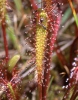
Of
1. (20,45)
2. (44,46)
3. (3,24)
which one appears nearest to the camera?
(44,46)

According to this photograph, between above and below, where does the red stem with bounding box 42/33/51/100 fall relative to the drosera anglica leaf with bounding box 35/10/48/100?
below

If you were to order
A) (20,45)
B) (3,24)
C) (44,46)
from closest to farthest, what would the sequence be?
(44,46) < (3,24) < (20,45)

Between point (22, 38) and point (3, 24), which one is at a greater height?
point (3, 24)

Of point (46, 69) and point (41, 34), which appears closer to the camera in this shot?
point (41, 34)

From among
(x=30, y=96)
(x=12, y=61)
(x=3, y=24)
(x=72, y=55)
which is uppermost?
(x=3, y=24)

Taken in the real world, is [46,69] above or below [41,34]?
below

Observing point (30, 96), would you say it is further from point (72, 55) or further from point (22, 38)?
point (22, 38)

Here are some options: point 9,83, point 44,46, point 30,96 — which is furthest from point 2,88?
point 30,96

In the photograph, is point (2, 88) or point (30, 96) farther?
point (30, 96)

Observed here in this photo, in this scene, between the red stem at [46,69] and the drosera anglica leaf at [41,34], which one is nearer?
the drosera anglica leaf at [41,34]

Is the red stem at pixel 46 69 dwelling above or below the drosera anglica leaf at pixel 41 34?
below

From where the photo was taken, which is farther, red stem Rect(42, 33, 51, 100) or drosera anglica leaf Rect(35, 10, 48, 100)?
A: red stem Rect(42, 33, 51, 100)
